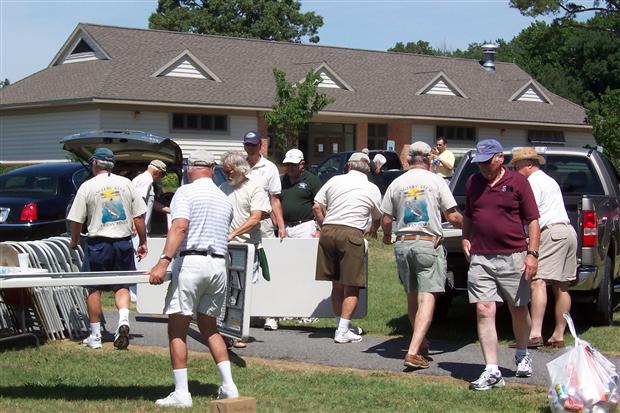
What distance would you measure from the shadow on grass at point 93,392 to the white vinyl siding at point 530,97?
1607 inches

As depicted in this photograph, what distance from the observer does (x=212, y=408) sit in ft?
22.9

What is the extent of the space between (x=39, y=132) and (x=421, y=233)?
30.9 metres

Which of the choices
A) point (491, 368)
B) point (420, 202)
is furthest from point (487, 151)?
point (491, 368)

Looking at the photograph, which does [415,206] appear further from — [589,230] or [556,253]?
[589,230]

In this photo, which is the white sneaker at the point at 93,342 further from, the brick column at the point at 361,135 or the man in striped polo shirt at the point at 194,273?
the brick column at the point at 361,135

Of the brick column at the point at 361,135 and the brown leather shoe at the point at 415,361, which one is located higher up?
the brick column at the point at 361,135

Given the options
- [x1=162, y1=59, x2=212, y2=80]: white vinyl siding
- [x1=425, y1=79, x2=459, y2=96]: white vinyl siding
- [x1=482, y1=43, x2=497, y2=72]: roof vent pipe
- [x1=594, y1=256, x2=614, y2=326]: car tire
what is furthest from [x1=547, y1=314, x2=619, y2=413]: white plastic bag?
[x1=482, y1=43, x2=497, y2=72]: roof vent pipe

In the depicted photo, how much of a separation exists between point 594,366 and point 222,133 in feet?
104

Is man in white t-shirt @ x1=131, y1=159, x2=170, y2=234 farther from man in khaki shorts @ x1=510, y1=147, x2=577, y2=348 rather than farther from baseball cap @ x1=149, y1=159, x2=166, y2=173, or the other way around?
man in khaki shorts @ x1=510, y1=147, x2=577, y2=348

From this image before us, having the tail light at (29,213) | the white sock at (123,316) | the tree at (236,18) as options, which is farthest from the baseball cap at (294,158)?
the tree at (236,18)

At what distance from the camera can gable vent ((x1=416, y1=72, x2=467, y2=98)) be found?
44062 millimetres

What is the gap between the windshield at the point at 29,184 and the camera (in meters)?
16.0

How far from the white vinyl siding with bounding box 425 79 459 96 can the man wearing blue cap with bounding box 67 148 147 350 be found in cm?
3478

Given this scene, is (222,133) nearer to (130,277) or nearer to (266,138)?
(266,138)
